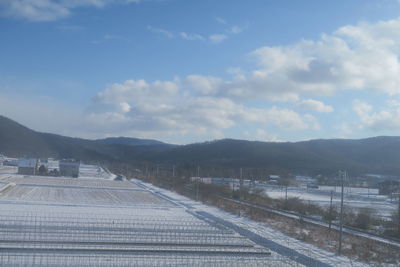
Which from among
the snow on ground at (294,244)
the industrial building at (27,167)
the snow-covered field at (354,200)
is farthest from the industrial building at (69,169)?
the snow on ground at (294,244)

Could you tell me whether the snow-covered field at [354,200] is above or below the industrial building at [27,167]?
below

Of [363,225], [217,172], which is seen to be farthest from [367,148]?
[363,225]

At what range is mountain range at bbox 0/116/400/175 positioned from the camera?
66.8 meters

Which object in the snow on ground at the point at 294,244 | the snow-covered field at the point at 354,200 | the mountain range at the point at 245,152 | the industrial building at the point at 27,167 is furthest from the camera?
the mountain range at the point at 245,152

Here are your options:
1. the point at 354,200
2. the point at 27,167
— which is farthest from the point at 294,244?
the point at 27,167

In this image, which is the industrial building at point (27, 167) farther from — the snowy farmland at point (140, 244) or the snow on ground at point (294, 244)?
the snow on ground at point (294, 244)

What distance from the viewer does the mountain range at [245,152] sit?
219 feet

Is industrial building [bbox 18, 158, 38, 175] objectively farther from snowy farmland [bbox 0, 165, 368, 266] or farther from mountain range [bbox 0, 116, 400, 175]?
snowy farmland [bbox 0, 165, 368, 266]

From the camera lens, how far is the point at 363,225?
868 inches

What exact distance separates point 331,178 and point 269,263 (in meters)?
56.4

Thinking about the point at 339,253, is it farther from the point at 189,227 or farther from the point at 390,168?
the point at 390,168

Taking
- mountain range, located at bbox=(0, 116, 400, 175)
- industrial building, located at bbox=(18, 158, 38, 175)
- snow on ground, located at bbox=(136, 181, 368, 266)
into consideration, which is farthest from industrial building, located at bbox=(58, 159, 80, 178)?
snow on ground, located at bbox=(136, 181, 368, 266)

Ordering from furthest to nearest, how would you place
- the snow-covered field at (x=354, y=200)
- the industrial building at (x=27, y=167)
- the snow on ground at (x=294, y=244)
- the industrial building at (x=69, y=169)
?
the industrial building at (x=69, y=169), the industrial building at (x=27, y=167), the snow-covered field at (x=354, y=200), the snow on ground at (x=294, y=244)

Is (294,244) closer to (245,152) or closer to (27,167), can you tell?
(27,167)
